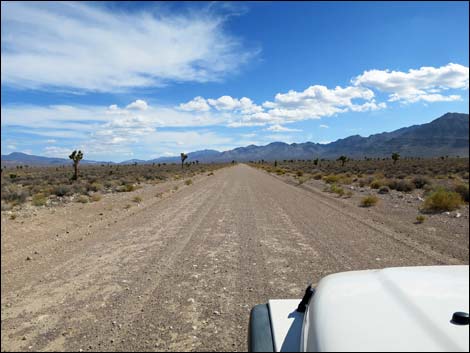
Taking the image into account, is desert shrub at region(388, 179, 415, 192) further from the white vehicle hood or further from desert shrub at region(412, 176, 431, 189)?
the white vehicle hood

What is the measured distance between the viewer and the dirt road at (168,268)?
Answer: 14.1ft

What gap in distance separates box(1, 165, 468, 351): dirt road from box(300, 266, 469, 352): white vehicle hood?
2320 millimetres

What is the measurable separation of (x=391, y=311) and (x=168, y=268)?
215 inches

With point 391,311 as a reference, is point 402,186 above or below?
below

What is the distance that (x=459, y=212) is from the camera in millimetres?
13391

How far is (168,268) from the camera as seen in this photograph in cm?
670

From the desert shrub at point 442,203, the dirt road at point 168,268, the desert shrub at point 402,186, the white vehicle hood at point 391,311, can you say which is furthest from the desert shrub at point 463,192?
the white vehicle hood at point 391,311

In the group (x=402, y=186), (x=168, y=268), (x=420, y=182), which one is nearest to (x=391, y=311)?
(x=168, y=268)

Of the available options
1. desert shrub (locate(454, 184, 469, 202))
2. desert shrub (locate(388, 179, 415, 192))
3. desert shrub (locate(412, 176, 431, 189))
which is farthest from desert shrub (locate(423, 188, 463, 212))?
desert shrub (locate(412, 176, 431, 189))

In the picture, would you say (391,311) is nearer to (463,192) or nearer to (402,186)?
(463,192)

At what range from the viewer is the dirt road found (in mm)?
4309

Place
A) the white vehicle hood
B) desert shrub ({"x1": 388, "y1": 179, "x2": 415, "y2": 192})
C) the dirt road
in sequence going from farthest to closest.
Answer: desert shrub ({"x1": 388, "y1": 179, "x2": 415, "y2": 192}) → the dirt road → the white vehicle hood

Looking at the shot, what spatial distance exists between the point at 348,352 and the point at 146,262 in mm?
6102

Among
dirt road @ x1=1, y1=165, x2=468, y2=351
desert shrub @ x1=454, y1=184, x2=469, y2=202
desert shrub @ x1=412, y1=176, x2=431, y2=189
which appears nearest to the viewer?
dirt road @ x1=1, y1=165, x2=468, y2=351
